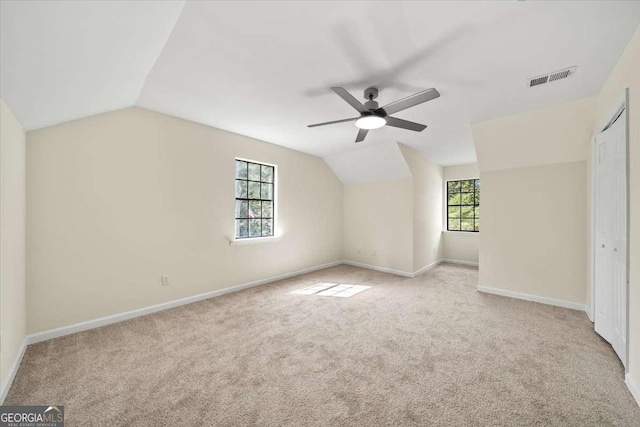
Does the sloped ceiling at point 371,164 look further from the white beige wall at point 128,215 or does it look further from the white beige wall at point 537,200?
the white beige wall at point 128,215

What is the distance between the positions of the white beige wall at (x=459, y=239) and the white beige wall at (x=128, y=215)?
469cm

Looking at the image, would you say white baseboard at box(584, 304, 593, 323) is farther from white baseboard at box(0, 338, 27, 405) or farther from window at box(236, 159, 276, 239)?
white baseboard at box(0, 338, 27, 405)

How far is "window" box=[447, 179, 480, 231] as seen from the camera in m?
6.23

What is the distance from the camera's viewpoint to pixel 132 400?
1701 mm

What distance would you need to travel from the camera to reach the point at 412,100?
214 centimetres

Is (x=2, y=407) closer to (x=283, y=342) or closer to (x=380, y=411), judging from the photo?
(x=283, y=342)

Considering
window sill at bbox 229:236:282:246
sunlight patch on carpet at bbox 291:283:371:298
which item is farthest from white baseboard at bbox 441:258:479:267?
window sill at bbox 229:236:282:246

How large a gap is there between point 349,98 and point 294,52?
0.57m

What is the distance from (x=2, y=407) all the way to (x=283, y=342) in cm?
190

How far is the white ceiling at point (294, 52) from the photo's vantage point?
4.88ft

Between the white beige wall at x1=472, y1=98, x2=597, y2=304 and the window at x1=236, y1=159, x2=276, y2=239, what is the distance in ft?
11.6

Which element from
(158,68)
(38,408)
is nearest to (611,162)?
(158,68)

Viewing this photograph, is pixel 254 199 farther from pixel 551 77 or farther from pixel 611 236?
pixel 611 236

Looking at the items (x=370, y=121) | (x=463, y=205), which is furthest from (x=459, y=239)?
(x=370, y=121)
